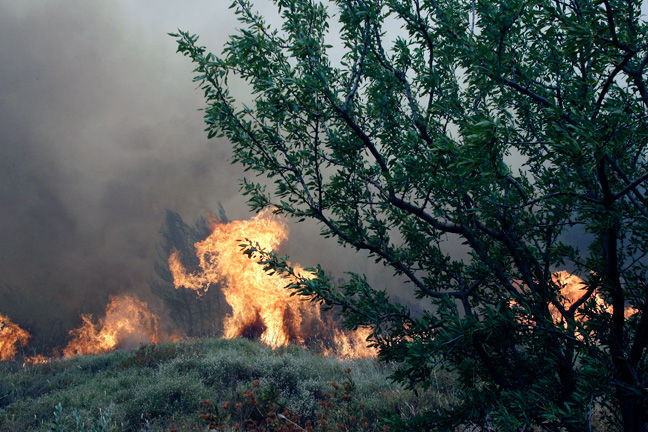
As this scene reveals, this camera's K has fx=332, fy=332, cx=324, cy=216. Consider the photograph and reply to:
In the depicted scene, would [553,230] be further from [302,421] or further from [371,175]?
[302,421]

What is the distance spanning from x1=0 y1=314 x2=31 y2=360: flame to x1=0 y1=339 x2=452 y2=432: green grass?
18.5 metres

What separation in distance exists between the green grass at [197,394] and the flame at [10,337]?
18.5 m

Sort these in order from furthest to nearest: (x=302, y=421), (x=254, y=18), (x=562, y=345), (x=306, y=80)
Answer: (x=302, y=421) < (x=254, y=18) < (x=562, y=345) < (x=306, y=80)

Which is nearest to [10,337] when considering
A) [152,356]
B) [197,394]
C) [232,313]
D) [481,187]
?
[232,313]

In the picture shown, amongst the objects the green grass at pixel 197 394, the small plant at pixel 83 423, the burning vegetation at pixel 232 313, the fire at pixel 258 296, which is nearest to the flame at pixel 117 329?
the burning vegetation at pixel 232 313

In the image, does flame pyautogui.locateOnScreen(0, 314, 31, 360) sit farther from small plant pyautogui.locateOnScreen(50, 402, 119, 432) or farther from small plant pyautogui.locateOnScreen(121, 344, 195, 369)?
small plant pyautogui.locateOnScreen(50, 402, 119, 432)

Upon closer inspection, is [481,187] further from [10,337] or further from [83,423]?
[10,337]

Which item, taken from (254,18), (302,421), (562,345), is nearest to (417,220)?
(562,345)

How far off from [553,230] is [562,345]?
3.14 feet

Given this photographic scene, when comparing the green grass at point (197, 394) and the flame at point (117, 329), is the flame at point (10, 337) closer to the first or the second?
the flame at point (117, 329)

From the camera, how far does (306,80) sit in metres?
2.02

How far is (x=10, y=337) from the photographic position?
2673 cm

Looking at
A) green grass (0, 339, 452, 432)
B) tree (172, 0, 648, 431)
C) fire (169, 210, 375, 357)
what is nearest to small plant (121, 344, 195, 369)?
green grass (0, 339, 452, 432)

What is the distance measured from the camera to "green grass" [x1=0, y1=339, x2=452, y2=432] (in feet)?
19.5
